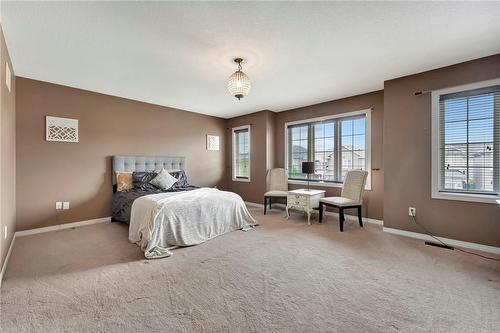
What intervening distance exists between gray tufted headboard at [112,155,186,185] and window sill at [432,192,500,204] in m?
4.94

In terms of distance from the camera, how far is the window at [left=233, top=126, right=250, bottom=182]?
6.18m

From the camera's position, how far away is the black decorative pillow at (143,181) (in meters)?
4.35

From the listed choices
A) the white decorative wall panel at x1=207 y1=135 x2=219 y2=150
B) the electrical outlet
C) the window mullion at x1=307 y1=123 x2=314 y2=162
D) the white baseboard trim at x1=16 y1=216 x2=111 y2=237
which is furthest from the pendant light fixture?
the white baseboard trim at x1=16 y1=216 x2=111 y2=237

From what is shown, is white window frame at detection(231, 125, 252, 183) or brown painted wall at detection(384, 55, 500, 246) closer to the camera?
brown painted wall at detection(384, 55, 500, 246)

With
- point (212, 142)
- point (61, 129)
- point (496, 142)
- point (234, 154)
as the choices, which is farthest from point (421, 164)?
point (61, 129)

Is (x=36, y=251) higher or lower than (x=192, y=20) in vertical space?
lower

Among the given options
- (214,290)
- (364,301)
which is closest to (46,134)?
(214,290)

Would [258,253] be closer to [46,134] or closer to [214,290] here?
[214,290]

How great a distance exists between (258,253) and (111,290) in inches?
62.8

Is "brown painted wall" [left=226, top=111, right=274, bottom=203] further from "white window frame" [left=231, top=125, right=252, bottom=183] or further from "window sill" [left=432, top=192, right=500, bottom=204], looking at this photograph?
"window sill" [left=432, top=192, right=500, bottom=204]

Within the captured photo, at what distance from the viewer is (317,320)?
5.43 feet

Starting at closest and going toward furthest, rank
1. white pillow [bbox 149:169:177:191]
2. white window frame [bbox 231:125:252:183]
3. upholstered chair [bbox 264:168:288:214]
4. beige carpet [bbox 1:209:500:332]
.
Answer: beige carpet [bbox 1:209:500:332]
white pillow [bbox 149:169:177:191]
upholstered chair [bbox 264:168:288:214]
white window frame [bbox 231:125:252:183]

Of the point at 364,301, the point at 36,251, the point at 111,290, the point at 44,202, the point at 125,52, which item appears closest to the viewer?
the point at 364,301

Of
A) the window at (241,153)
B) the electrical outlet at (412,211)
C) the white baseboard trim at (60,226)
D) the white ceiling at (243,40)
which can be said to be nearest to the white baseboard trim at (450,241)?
the electrical outlet at (412,211)
